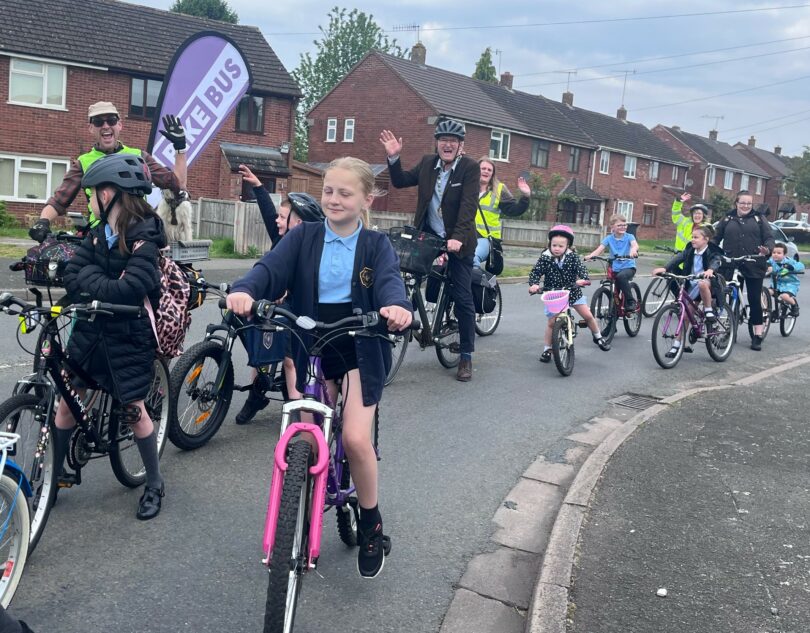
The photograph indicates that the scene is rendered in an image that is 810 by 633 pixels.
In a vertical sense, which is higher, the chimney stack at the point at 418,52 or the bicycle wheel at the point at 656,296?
the chimney stack at the point at 418,52

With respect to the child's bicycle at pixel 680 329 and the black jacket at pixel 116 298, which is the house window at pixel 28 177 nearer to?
the child's bicycle at pixel 680 329

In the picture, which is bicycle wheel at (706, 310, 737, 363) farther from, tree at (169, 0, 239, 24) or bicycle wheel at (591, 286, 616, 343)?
tree at (169, 0, 239, 24)

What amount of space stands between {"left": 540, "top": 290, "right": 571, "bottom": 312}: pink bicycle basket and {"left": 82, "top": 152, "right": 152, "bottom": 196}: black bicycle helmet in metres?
5.34

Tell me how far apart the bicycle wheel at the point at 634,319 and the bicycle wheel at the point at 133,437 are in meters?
7.72

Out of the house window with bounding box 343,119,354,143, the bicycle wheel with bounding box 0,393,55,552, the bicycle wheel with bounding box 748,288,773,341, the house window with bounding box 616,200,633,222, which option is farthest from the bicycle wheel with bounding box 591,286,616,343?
the house window with bounding box 616,200,633,222

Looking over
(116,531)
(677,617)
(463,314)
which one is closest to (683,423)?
(463,314)

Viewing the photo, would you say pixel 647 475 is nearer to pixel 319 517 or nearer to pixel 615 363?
pixel 319 517

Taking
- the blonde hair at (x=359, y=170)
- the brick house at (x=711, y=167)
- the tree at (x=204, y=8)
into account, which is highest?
the tree at (x=204, y=8)

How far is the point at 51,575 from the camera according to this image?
367 cm

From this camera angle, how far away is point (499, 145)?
41.9 m

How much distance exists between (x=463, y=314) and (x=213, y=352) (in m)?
3.27

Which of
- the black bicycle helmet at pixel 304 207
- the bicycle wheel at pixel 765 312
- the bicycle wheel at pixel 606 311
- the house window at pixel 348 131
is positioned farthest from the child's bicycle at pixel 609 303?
the house window at pixel 348 131

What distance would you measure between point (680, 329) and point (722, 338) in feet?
3.45

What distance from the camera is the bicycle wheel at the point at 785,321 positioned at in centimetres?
1288
